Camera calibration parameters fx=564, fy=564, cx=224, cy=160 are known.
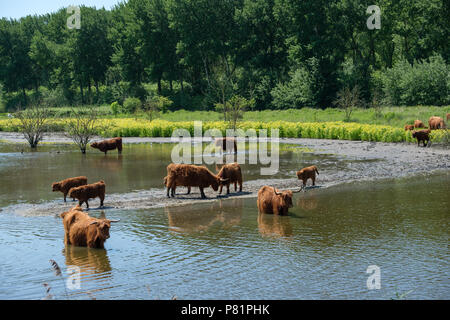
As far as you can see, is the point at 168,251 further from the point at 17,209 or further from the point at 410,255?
the point at 17,209

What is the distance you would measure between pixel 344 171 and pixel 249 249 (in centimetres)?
1286

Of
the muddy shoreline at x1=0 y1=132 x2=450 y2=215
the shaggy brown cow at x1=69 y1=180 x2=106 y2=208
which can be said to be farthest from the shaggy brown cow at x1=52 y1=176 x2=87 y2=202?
the shaggy brown cow at x1=69 y1=180 x2=106 y2=208

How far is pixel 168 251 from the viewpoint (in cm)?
1236

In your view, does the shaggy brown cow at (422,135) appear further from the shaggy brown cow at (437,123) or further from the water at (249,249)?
the water at (249,249)

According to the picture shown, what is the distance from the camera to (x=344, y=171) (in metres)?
24.3

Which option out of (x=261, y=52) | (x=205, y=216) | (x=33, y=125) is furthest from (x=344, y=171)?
(x=261, y=52)

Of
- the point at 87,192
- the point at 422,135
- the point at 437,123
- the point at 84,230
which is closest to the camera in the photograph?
the point at 84,230

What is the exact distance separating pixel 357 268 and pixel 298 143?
93.1ft

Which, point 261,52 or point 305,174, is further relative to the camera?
point 261,52

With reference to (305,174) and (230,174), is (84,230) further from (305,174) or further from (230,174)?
(305,174)

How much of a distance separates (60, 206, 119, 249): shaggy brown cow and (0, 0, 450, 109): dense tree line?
1538 inches

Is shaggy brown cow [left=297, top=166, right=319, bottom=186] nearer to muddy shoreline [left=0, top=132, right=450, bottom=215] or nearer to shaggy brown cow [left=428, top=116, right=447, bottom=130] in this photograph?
muddy shoreline [left=0, top=132, right=450, bottom=215]

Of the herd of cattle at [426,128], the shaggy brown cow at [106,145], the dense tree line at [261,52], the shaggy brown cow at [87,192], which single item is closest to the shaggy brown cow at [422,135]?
the herd of cattle at [426,128]

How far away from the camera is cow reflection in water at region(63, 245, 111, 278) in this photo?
36.1ft
